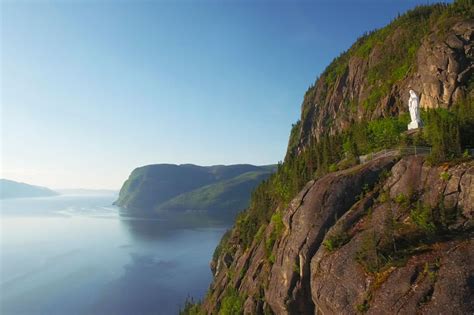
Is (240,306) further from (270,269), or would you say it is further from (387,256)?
(387,256)

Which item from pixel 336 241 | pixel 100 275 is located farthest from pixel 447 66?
pixel 100 275

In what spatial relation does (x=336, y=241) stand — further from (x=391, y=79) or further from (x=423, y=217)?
(x=391, y=79)

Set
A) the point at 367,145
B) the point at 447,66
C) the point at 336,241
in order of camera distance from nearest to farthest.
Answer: the point at 336,241 → the point at 367,145 → the point at 447,66

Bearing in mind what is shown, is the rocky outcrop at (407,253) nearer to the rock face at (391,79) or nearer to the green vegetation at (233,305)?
the green vegetation at (233,305)

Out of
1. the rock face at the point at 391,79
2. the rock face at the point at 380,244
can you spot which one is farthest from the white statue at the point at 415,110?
the rock face at the point at 391,79

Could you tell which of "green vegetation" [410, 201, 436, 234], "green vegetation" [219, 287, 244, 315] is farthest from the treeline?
"green vegetation" [219, 287, 244, 315]

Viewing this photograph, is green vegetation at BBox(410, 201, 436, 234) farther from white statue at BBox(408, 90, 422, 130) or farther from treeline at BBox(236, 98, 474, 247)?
white statue at BBox(408, 90, 422, 130)

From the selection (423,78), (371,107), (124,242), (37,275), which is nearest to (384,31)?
(371,107)

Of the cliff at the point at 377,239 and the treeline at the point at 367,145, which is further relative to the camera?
the treeline at the point at 367,145

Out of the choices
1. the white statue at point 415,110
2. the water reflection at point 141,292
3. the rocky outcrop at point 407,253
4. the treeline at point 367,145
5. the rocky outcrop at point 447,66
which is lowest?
the water reflection at point 141,292
